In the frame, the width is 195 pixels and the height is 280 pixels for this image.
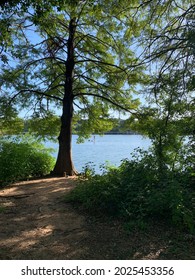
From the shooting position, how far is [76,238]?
4250mm

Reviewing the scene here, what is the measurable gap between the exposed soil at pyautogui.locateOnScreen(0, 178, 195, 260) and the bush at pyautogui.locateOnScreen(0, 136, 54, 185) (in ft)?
9.52

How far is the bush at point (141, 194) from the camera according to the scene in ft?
14.8

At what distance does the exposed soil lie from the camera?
12.1 feet

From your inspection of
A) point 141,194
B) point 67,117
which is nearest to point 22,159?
point 67,117

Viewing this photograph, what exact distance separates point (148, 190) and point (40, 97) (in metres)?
6.94

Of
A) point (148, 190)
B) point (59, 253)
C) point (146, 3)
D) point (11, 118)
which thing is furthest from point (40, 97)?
point (59, 253)

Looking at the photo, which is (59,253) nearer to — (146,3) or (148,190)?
(148,190)

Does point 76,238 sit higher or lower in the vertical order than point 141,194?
lower

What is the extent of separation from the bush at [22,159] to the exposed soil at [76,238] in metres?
2.90

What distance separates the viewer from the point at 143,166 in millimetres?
5828

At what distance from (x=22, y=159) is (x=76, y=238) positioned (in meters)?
5.31

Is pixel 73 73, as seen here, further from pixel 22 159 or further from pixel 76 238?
pixel 76 238

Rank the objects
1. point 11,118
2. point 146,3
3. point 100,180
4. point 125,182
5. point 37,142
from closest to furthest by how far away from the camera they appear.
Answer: point 125,182
point 100,180
point 146,3
point 11,118
point 37,142

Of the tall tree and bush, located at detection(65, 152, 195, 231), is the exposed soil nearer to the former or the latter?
bush, located at detection(65, 152, 195, 231)
